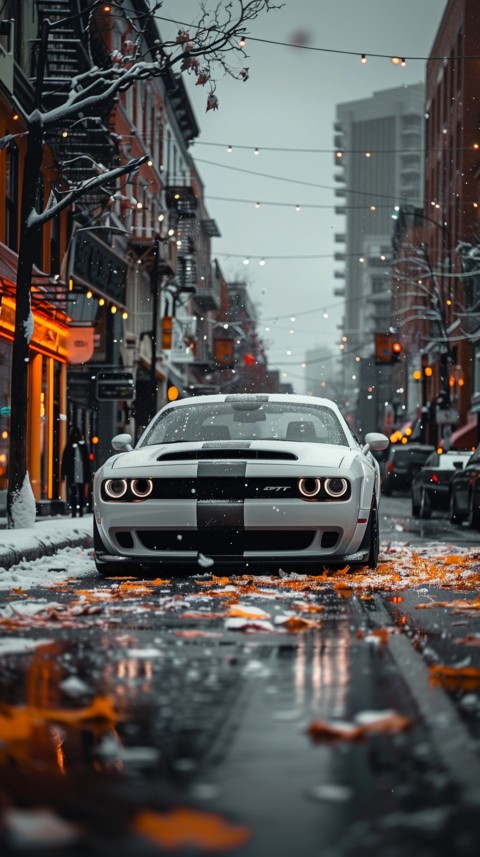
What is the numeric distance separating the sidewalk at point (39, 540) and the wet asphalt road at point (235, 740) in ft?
16.2

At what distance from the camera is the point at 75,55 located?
2736 cm

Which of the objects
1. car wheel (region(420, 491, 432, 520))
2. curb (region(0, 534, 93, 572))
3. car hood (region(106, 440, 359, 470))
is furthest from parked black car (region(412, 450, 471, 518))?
car hood (region(106, 440, 359, 470))

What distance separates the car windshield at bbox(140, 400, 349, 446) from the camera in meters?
11.1

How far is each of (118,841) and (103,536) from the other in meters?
6.94

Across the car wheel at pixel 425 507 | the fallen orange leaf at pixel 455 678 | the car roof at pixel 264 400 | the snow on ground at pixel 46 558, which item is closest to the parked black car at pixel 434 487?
the car wheel at pixel 425 507

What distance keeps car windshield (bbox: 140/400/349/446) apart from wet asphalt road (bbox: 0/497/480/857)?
3.65 m

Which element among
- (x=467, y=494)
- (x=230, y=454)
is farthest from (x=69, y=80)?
(x=230, y=454)

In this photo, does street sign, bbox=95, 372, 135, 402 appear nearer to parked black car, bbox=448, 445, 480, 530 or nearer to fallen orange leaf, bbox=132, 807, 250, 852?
parked black car, bbox=448, 445, 480, 530

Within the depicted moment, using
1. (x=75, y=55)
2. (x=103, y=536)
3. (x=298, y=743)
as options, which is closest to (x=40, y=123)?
(x=103, y=536)

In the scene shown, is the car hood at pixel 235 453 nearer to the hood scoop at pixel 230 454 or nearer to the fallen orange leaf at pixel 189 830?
the hood scoop at pixel 230 454

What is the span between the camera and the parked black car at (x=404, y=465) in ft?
164

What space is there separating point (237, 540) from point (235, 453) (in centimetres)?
62

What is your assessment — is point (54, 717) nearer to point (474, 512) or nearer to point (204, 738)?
point (204, 738)

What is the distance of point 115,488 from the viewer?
32.8ft
